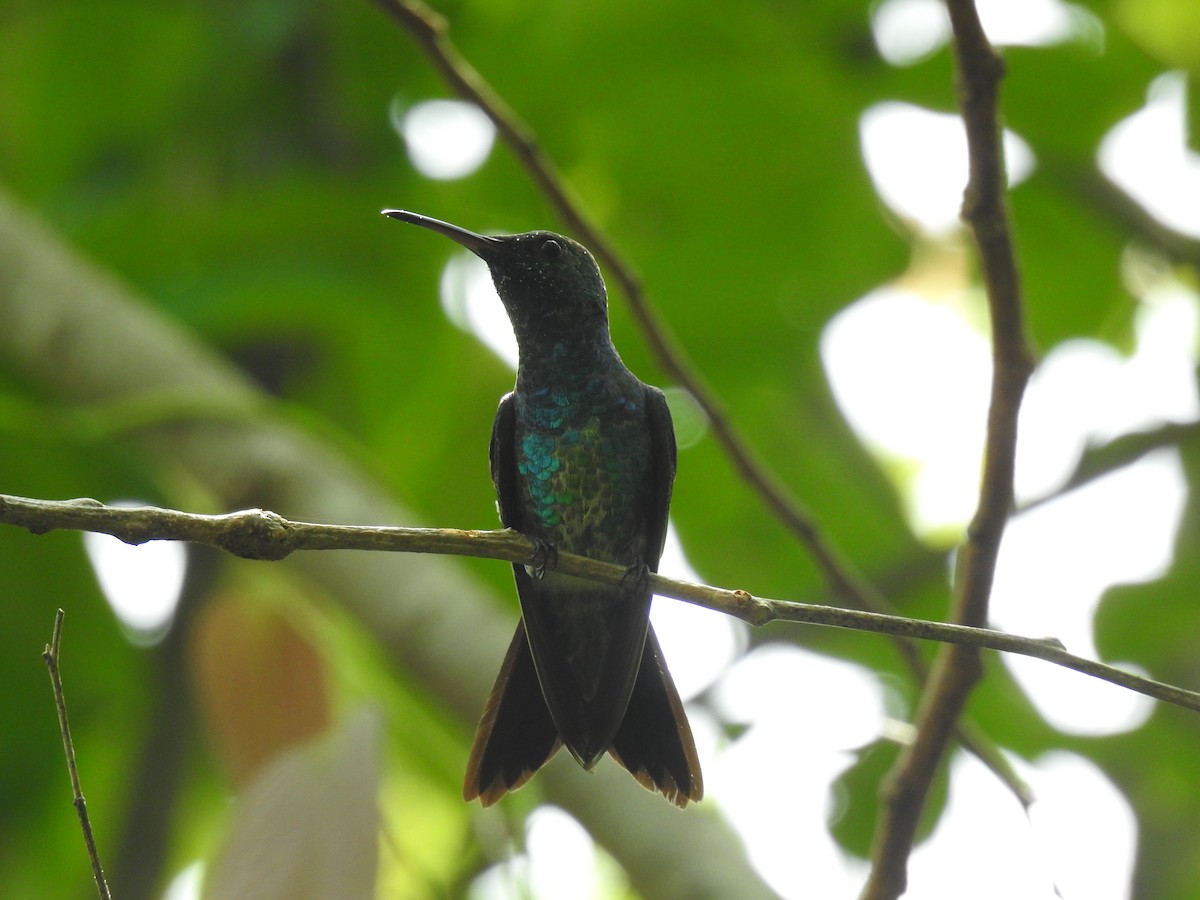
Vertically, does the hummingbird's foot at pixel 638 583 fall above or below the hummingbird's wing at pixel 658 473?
below

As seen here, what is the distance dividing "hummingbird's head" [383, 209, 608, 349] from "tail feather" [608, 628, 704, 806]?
80 cm

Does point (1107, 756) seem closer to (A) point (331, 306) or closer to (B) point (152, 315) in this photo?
(A) point (331, 306)

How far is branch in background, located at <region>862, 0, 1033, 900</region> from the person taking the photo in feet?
5.62

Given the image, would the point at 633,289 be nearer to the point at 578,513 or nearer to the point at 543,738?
the point at 578,513

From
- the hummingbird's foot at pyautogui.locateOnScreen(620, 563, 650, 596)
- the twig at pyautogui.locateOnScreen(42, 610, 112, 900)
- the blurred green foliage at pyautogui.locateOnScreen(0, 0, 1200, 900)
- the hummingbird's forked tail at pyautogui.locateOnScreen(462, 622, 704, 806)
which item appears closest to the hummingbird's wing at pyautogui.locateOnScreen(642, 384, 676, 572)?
the hummingbird's foot at pyautogui.locateOnScreen(620, 563, 650, 596)

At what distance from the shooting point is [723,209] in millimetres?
3547

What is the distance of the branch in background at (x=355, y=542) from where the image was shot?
140 cm

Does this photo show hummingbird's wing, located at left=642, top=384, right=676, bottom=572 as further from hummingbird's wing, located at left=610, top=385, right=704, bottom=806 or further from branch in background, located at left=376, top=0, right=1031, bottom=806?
branch in background, located at left=376, top=0, right=1031, bottom=806

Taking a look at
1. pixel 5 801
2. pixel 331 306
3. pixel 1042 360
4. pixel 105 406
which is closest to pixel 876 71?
pixel 1042 360

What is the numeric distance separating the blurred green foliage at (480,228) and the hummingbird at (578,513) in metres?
0.51

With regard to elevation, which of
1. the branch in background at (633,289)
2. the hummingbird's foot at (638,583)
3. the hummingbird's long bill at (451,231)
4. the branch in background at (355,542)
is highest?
the hummingbird's long bill at (451,231)

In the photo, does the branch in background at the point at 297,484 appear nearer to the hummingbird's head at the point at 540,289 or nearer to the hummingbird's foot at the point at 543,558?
the hummingbird's head at the point at 540,289

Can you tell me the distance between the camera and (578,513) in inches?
115

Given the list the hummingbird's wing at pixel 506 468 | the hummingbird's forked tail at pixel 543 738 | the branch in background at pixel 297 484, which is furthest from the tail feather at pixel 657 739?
the hummingbird's wing at pixel 506 468
